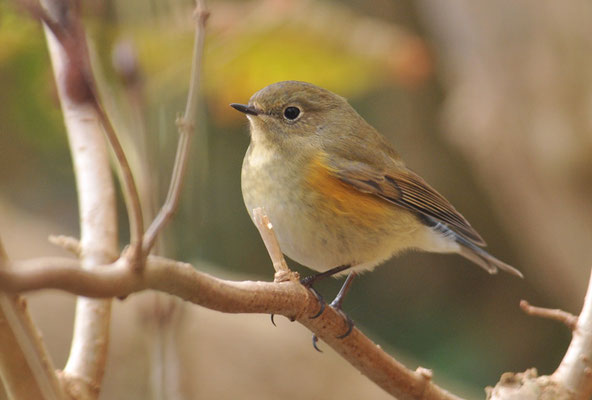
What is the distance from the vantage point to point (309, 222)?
2.22 metres

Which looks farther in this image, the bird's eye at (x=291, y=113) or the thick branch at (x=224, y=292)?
the bird's eye at (x=291, y=113)

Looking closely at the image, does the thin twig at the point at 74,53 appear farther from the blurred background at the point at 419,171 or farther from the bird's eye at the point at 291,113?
the blurred background at the point at 419,171

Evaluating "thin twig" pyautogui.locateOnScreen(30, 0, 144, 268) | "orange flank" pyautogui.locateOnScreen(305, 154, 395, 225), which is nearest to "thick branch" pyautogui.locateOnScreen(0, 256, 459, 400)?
"thin twig" pyautogui.locateOnScreen(30, 0, 144, 268)

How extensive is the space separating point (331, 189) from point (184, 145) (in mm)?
1234

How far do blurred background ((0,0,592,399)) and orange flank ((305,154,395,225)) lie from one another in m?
1.03

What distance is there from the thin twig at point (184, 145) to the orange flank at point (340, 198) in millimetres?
1067

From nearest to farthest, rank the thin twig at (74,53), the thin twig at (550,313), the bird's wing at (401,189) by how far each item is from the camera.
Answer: the thin twig at (74,53)
the thin twig at (550,313)
the bird's wing at (401,189)

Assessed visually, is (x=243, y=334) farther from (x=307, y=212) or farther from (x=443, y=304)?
(x=307, y=212)

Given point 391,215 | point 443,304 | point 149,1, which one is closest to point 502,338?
point 443,304

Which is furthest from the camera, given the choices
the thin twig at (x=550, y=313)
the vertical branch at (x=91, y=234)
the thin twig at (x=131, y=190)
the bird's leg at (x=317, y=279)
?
the bird's leg at (x=317, y=279)

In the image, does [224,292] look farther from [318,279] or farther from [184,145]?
[318,279]

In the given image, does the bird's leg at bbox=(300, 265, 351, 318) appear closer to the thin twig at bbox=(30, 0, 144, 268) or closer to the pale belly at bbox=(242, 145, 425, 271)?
the pale belly at bbox=(242, 145, 425, 271)

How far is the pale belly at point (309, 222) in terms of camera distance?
2225 mm

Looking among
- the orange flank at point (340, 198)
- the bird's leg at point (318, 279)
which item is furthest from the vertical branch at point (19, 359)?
the orange flank at point (340, 198)
